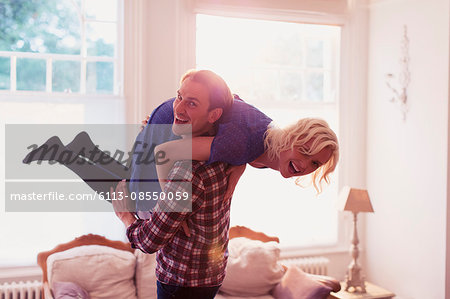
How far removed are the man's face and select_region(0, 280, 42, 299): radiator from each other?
98.2 inches

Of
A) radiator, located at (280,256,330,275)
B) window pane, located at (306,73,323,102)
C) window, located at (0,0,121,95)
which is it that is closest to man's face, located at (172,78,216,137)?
window, located at (0,0,121,95)

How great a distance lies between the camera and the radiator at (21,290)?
11.5 ft

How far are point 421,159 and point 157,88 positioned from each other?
7.35 feet

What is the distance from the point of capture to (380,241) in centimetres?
461

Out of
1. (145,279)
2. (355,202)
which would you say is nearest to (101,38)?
(145,279)

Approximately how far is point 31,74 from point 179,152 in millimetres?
2540

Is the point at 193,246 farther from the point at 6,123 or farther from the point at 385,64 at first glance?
the point at 385,64

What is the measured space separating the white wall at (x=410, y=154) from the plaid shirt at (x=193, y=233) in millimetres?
2658

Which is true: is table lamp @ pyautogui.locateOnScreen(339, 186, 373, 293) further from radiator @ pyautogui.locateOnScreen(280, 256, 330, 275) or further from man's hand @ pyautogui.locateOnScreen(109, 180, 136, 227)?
man's hand @ pyautogui.locateOnScreen(109, 180, 136, 227)

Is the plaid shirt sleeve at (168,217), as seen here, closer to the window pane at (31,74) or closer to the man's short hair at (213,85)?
the man's short hair at (213,85)

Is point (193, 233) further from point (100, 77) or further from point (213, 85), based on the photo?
point (100, 77)

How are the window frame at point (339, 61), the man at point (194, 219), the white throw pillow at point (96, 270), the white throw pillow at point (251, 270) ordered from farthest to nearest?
the window frame at point (339, 61), the white throw pillow at point (251, 270), the white throw pillow at point (96, 270), the man at point (194, 219)

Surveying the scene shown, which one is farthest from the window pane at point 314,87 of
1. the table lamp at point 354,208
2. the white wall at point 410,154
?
the table lamp at point 354,208

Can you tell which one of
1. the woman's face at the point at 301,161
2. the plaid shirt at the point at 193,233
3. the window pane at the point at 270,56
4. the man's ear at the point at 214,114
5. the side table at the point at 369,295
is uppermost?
the window pane at the point at 270,56
